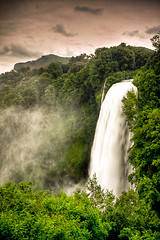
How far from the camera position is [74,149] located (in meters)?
32.4

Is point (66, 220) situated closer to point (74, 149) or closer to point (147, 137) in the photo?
point (147, 137)

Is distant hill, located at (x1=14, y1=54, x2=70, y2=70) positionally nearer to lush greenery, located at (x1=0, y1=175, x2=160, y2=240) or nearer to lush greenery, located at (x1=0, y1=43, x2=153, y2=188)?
lush greenery, located at (x1=0, y1=43, x2=153, y2=188)

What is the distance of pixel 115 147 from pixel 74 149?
1423cm

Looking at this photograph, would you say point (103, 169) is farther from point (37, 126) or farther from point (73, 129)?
point (37, 126)

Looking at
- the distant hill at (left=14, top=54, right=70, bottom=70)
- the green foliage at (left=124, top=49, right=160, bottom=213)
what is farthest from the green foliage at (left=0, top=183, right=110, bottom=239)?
the distant hill at (left=14, top=54, right=70, bottom=70)

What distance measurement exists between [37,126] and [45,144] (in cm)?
431

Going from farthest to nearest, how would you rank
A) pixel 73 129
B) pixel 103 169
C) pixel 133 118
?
pixel 73 129
pixel 103 169
pixel 133 118

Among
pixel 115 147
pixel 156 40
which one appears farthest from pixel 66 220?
pixel 156 40

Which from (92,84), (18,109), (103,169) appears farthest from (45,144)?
(103,169)

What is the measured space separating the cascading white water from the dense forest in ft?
4.84

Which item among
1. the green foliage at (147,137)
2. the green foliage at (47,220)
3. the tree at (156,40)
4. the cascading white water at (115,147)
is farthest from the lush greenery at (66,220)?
the tree at (156,40)

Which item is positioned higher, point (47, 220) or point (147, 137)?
point (147, 137)

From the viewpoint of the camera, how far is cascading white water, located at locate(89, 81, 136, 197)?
1820 cm

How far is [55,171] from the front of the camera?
32.0 metres
